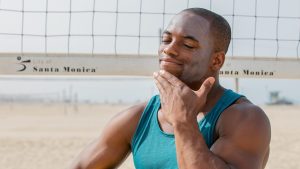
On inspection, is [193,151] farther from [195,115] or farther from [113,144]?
[113,144]

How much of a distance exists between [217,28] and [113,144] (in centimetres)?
51

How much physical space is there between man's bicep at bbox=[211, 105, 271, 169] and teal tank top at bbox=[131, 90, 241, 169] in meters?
0.07

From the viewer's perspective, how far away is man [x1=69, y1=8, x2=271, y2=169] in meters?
1.49

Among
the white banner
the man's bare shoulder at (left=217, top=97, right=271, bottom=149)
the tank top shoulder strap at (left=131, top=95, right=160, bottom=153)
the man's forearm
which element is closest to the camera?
the man's forearm

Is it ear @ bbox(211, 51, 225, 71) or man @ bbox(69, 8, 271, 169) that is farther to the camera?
ear @ bbox(211, 51, 225, 71)

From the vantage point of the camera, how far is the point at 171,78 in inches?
62.6

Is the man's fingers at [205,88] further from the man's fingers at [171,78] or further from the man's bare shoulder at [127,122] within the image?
the man's bare shoulder at [127,122]

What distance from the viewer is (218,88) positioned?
1.75 metres

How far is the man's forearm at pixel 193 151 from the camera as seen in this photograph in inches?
56.7

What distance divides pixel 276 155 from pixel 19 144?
513cm

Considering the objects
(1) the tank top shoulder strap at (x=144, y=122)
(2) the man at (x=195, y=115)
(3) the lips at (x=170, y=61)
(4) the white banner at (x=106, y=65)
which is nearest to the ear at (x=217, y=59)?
(2) the man at (x=195, y=115)

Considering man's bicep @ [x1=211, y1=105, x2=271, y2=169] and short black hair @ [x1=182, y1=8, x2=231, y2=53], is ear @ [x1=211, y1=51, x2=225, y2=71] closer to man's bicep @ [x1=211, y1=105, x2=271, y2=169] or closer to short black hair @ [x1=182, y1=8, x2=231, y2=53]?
short black hair @ [x1=182, y1=8, x2=231, y2=53]

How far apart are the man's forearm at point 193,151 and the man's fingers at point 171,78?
0.12 m

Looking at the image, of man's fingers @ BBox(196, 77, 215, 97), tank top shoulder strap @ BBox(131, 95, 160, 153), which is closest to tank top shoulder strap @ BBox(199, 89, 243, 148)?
man's fingers @ BBox(196, 77, 215, 97)
